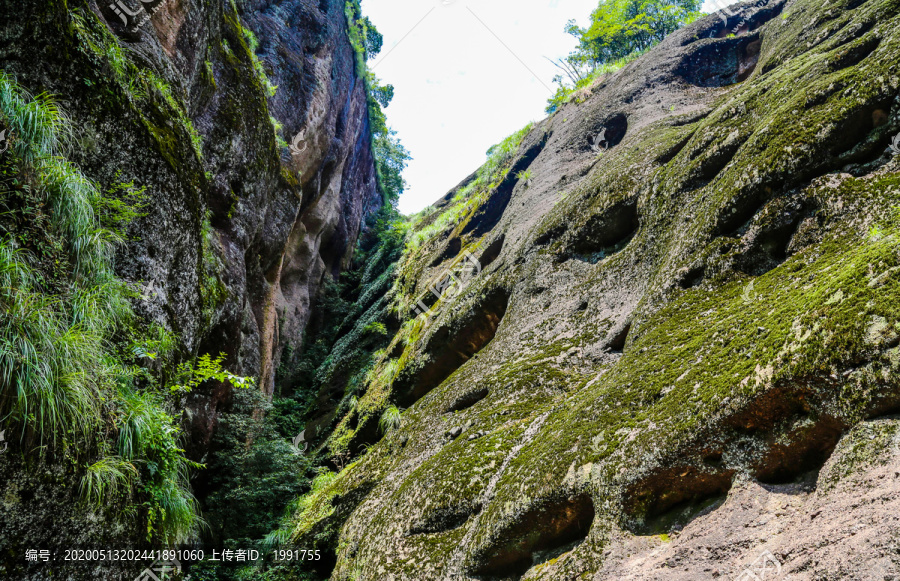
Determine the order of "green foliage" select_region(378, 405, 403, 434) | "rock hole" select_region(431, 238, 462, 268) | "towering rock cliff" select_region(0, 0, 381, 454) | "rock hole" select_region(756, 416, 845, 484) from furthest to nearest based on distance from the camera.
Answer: "rock hole" select_region(431, 238, 462, 268) → "green foliage" select_region(378, 405, 403, 434) → "towering rock cliff" select_region(0, 0, 381, 454) → "rock hole" select_region(756, 416, 845, 484)

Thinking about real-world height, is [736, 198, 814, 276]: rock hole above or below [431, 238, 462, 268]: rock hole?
below

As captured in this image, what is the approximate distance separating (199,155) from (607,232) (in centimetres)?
716

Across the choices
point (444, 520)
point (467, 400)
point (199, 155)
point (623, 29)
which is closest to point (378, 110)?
point (623, 29)

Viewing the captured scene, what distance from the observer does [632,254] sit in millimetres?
7219

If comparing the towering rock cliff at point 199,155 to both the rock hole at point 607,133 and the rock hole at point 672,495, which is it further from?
the rock hole at point 607,133

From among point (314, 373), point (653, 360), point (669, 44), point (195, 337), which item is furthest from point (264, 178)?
point (669, 44)

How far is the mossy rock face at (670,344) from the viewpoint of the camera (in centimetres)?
322

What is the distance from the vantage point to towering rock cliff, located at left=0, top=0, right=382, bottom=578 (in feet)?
16.0

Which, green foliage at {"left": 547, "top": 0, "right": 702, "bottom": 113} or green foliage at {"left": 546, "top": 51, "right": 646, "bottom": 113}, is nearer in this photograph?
green foliage at {"left": 546, "top": 51, "right": 646, "bottom": 113}

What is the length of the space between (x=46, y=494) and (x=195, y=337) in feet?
11.8

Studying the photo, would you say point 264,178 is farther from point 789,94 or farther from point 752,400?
point 752,400

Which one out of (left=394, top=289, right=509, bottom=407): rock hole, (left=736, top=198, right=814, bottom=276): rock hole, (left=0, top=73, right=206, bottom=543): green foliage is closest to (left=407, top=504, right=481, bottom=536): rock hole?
(left=0, top=73, right=206, bottom=543): green foliage

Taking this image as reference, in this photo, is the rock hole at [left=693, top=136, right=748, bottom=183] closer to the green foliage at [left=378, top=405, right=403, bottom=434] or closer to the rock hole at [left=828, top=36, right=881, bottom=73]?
the rock hole at [left=828, top=36, right=881, bottom=73]

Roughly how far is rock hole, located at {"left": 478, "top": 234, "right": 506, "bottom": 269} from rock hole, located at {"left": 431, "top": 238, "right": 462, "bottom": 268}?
4.02 meters
